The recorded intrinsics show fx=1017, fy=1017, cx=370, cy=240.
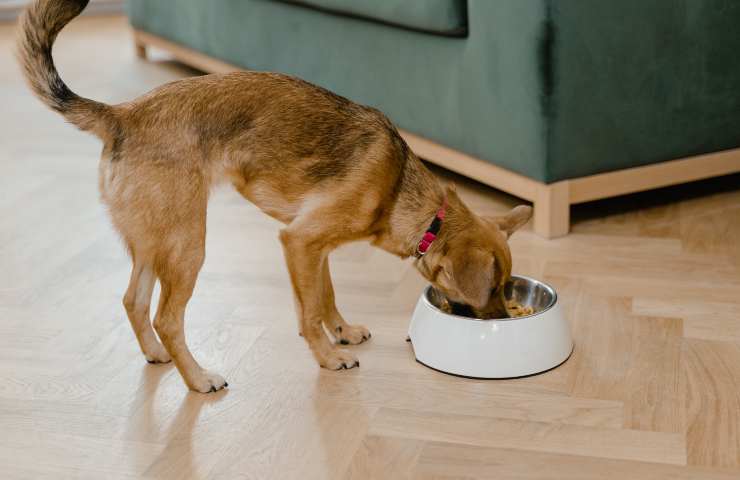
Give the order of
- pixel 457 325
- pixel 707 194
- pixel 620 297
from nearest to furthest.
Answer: pixel 457 325, pixel 620 297, pixel 707 194

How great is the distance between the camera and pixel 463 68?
3398mm

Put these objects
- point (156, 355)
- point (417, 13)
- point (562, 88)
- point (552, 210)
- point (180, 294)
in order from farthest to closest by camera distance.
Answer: point (417, 13)
point (552, 210)
point (562, 88)
point (156, 355)
point (180, 294)

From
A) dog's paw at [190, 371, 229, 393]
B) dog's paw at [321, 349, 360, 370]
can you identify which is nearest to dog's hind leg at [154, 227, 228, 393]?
dog's paw at [190, 371, 229, 393]

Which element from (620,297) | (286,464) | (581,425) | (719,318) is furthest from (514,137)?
(286,464)

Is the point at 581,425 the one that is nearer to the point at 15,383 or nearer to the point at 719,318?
the point at 719,318

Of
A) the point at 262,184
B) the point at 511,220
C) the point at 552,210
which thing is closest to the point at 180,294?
the point at 262,184

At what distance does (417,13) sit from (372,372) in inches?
57.5

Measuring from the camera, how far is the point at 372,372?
2490 mm

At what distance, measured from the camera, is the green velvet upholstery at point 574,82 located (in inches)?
122

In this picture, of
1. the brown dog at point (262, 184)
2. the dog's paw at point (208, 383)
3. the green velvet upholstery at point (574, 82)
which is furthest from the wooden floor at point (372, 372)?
the green velvet upholstery at point (574, 82)

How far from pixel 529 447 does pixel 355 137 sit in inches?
33.4

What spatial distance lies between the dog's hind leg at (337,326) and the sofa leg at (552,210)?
0.87 meters

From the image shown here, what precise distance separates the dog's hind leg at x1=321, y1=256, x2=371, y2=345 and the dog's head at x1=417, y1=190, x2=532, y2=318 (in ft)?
0.91

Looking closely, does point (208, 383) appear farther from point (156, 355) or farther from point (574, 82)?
point (574, 82)
